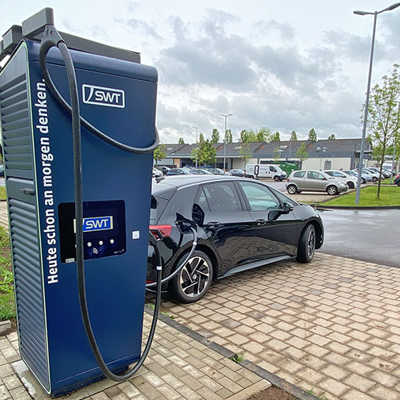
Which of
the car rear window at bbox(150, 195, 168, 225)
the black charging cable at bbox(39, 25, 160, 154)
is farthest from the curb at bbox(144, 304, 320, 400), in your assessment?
the black charging cable at bbox(39, 25, 160, 154)

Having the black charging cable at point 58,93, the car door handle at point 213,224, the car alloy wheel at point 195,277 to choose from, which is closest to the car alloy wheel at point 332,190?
the car door handle at point 213,224

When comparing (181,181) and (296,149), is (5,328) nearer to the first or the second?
(181,181)

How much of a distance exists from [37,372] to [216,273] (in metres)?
2.63

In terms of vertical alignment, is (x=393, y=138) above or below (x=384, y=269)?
above

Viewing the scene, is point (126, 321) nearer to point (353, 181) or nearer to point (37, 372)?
point (37, 372)

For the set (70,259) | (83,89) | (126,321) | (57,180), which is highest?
(83,89)

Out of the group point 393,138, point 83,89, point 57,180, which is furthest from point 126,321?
point 393,138

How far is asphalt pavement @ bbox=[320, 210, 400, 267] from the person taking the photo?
7.32 meters

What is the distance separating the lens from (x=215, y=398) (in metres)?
2.52

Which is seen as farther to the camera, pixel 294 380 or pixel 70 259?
pixel 294 380

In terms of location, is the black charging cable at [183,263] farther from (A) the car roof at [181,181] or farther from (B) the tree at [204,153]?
(B) the tree at [204,153]

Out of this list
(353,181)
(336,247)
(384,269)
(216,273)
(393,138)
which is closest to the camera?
(216,273)

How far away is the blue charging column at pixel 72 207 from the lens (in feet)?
6.86

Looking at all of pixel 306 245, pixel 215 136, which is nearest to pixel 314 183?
pixel 306 245
